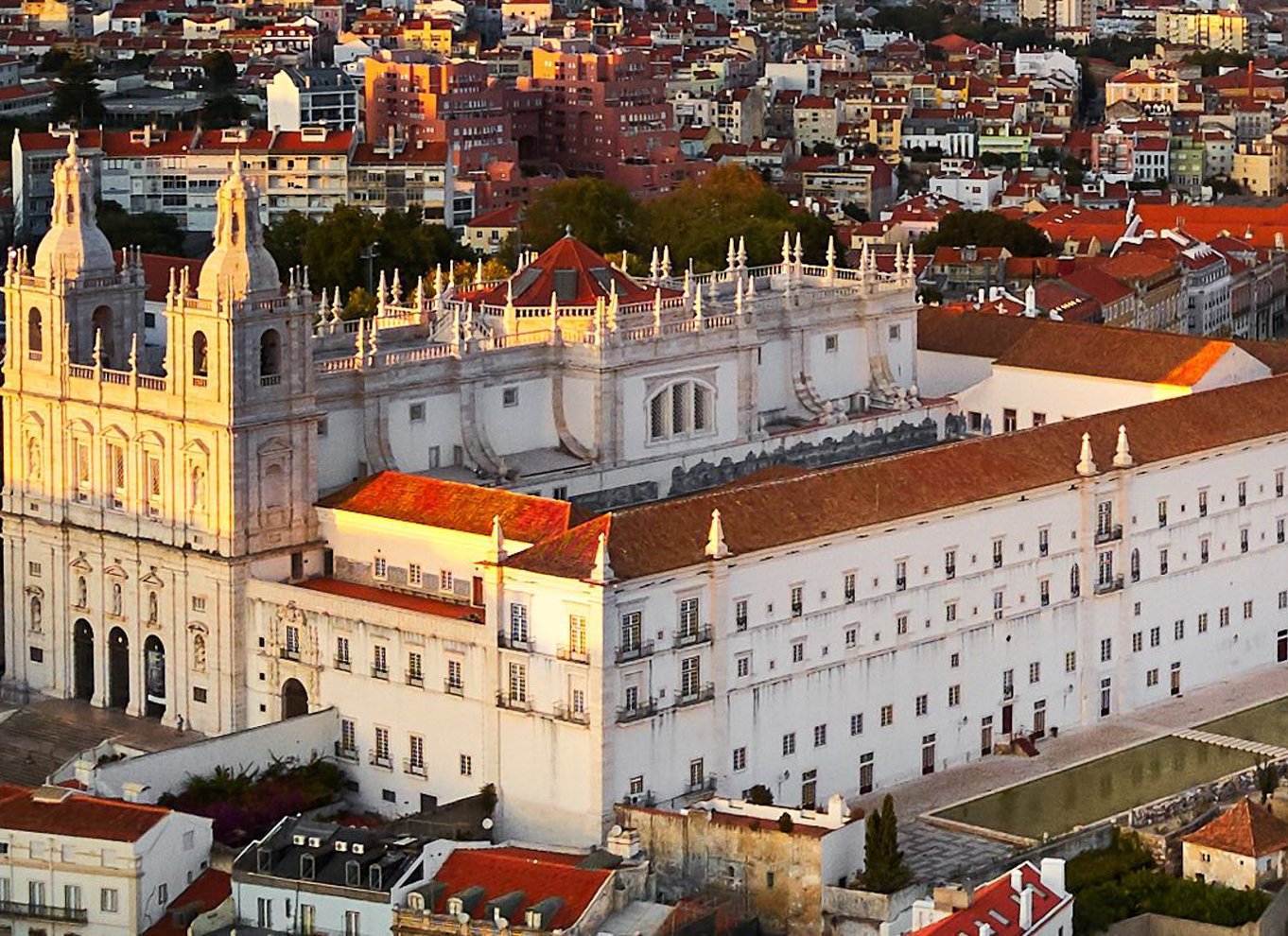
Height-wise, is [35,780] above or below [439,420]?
below

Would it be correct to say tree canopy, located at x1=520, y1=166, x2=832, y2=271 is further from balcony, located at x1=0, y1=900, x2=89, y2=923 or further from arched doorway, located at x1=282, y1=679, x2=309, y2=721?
balcony, located at x1=0, y1=900, x2=89, y2=923

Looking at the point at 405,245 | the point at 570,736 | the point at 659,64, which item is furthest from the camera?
the point at 659,64

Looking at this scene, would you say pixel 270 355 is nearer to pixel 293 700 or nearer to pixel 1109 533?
pixel 293 700

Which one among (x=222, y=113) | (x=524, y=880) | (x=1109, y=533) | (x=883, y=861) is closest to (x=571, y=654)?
(x=524, y=880)

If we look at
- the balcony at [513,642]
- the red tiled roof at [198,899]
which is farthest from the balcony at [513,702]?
the red tiled roof at [198,899]

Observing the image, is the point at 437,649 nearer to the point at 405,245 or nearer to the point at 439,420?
the point at 439,420

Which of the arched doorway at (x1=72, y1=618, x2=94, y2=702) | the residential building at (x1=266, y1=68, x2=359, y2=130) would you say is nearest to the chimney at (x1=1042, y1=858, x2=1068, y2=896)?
the arched doorway at (x1=72, y1=618, x2=94, y2=702)

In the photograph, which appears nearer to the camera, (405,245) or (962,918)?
(962,918)

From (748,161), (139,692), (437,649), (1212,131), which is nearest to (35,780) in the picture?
(139,692)
